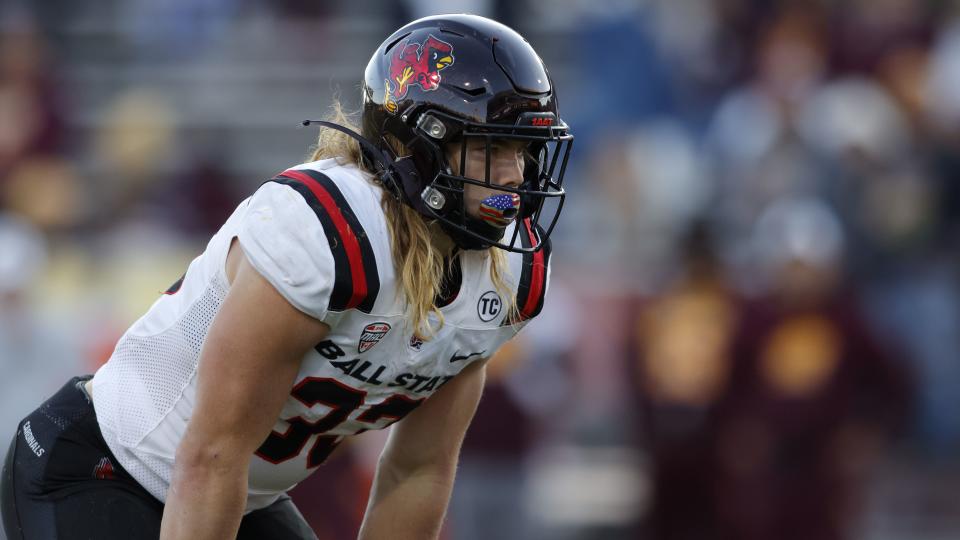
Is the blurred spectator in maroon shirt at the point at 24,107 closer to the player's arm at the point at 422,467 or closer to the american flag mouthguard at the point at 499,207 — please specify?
the player's arm at the point at 422,467

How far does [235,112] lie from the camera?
947 cm

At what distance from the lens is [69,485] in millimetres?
3172

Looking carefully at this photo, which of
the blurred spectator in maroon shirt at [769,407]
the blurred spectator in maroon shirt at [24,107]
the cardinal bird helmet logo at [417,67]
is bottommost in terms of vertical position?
the blurred spectator in maroon shirt at [769,407]

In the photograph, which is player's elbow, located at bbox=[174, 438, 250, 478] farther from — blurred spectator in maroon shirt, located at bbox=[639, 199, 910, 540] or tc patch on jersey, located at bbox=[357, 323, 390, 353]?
blurred spectator in maroon shirt, located at bbox=[639, 199, 910, 540]

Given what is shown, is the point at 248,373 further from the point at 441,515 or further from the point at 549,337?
the point at 549,337

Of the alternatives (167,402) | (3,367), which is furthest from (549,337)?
(167,402)

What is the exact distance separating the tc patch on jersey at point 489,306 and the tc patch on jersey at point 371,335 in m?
0.27

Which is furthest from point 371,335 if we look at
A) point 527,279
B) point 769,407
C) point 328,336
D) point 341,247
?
point 769,407

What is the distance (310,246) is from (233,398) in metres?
0.33

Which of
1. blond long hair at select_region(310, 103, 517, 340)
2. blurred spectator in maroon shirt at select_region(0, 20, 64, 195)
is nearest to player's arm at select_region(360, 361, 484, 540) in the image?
blond long hair at select_region(310, 103, 517, 340)

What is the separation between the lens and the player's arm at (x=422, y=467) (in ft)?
11.3

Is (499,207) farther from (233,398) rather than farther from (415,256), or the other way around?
(233,398)

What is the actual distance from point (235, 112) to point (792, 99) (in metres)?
3.53

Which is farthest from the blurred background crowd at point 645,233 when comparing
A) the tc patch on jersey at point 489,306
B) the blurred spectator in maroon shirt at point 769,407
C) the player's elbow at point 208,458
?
the player's elbow at point 208,458
